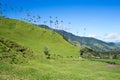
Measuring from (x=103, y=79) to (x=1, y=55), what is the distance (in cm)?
3001

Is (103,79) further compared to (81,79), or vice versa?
(103,79)

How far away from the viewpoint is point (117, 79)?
59406mm

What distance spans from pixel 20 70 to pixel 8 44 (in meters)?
39.3

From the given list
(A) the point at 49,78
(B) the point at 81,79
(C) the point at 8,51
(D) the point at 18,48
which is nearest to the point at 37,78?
(A) the point at 49,78

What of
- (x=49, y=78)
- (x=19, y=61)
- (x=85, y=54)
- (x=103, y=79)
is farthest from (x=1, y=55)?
(x=85, y=54)

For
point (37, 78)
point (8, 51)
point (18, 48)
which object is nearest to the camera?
point (37, 78)

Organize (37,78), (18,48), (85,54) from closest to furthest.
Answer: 1. (37,78)
2. (18,48)
3. (85,54)

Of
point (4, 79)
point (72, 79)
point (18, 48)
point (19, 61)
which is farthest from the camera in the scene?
point (18, 48)

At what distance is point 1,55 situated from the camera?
65.6 m

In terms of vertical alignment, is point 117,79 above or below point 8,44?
below

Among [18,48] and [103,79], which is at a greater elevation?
[18,48]

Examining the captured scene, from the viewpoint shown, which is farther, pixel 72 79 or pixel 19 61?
pixel 19 61

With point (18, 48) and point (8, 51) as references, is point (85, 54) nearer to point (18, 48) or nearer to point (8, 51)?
point (18, 48)

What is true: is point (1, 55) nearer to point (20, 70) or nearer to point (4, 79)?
point (20, 70)
